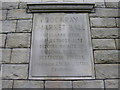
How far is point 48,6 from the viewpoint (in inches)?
140

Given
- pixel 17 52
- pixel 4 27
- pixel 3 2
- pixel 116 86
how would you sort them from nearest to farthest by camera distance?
1. pixel 116 86
2. pixel 17 52
3. pixel 4 27
4. pixel 3 2

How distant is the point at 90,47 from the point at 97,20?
786 millimetres

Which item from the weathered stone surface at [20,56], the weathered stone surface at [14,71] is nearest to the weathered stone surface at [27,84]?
the weathered stone surface at [14,71]

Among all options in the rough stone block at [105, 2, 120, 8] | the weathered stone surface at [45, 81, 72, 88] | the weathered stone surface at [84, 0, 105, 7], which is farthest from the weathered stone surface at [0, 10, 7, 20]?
the rough stone block at [105, 2, 120, 8]

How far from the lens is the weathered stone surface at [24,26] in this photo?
3398 millimetres

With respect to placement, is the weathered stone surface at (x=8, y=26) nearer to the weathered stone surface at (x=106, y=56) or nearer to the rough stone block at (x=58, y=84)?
the rough stone block at (x=58, y=84)

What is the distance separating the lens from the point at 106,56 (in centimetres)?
314

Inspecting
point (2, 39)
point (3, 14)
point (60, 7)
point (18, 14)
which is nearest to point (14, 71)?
point (2, 39)

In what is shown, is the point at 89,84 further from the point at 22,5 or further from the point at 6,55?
the point at 22,5

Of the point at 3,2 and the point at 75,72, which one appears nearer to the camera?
the point at 75,72

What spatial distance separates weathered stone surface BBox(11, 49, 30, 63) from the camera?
10.1 feet

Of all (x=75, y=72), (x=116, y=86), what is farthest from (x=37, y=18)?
(x=116, y=86)

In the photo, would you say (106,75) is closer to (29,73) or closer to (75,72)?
(75,72)

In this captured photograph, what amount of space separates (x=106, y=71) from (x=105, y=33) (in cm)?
92
